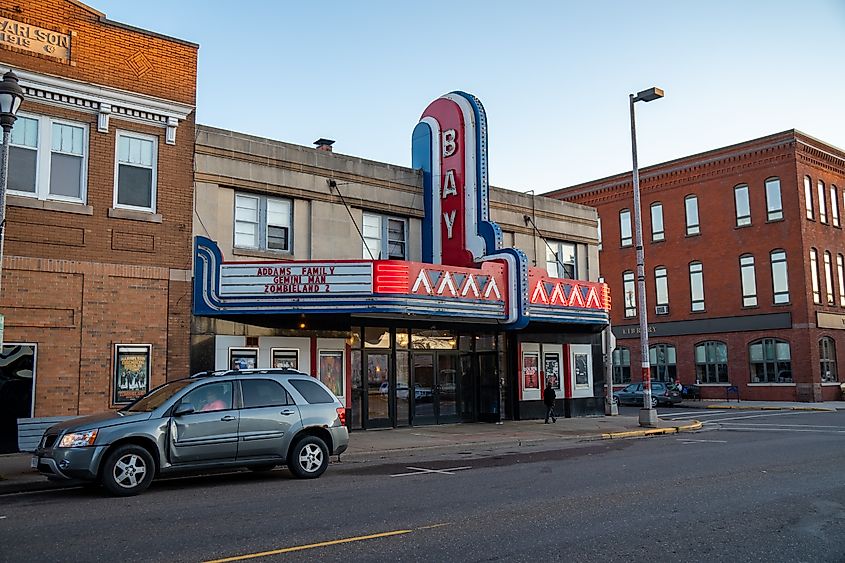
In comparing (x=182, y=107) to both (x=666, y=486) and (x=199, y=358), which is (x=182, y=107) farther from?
(x=666, y=486)

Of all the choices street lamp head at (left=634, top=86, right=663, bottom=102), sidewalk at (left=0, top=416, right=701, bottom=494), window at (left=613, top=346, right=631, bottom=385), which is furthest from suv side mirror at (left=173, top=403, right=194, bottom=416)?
window at (left=613, top=346, right=631, bottom=385)

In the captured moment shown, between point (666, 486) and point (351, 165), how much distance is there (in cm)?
1297

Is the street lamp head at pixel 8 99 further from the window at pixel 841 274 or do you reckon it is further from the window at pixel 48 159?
the window at pixel 841 274

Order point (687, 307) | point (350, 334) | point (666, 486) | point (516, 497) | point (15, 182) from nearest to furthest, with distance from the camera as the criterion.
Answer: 1. point (516, 497)
2. point (666, 486)
3. point (15, 182)
4. point (350, 334)
5. point (687, 307)

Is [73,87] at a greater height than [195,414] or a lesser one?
greater

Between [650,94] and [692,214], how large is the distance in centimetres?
2581

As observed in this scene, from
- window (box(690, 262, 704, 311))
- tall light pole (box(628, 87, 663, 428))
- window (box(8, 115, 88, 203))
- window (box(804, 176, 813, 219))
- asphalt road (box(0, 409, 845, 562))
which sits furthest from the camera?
window (box(690, 262, 704, 311))

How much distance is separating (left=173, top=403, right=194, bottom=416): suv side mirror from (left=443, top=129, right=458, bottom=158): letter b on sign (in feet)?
40.3

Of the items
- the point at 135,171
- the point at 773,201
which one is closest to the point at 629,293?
the point at 773,201

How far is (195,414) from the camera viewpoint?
1147 cm

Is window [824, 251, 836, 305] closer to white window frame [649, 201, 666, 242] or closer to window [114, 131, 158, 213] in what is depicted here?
white window frame [649, 201, 666, 242]

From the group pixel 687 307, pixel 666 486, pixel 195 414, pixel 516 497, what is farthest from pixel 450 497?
pixel 687 307

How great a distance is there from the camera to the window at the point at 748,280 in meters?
42.2

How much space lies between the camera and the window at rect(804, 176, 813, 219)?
136 ft
